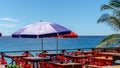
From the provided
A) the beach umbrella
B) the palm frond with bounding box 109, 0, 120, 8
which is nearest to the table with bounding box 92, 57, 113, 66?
the beach umbrella

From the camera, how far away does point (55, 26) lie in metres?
10.4

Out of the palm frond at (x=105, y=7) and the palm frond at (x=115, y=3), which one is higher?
the palm frond at (x=115, y=3)

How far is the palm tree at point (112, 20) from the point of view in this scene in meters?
15.7

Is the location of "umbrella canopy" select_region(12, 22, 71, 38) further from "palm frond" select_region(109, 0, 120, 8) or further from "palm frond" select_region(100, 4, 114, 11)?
"palm frond" select_region(100, 4, 114, 11)

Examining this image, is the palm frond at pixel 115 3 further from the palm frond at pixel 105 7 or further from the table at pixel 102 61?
the table at pixel 102 61

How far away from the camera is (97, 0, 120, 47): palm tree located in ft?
51.4

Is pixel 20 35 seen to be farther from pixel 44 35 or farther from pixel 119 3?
pixel 119 3

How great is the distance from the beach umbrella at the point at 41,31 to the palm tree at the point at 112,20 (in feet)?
18.4

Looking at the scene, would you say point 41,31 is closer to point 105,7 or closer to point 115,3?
point 115,3

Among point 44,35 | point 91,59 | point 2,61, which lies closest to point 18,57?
point 2,61

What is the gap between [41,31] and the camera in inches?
392

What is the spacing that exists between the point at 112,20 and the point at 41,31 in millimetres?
7060

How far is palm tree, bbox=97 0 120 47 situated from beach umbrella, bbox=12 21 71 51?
5.62 meters

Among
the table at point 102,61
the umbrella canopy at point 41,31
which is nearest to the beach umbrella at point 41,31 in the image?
the umbrella canopy at point 41,31
